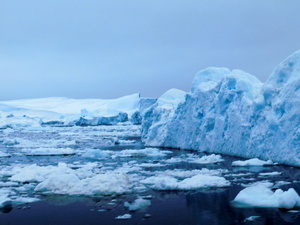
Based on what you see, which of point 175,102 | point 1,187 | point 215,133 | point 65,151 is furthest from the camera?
point 175,102

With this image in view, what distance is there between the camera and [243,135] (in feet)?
46.7

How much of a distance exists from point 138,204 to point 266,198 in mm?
2481

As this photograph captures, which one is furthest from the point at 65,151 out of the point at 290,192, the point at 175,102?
the point at 290,192

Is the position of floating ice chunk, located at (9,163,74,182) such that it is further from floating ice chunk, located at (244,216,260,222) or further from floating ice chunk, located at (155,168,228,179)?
floating ice chunk, located at (244,216,260,222)

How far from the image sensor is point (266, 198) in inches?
290

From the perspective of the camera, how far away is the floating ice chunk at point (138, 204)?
7151mm

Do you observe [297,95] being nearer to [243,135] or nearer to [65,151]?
[243,135]

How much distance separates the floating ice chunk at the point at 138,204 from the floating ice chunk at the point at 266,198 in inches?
67.9

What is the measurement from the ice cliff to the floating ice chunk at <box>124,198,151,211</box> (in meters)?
5.97

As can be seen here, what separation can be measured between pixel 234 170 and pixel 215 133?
4.72 m

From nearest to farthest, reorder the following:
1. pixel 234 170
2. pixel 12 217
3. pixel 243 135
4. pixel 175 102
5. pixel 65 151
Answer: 1. pixel 12 217
2. pixel 234 170
3. pixel 243 135
4. pixel 65 151
5. pixel 175 102

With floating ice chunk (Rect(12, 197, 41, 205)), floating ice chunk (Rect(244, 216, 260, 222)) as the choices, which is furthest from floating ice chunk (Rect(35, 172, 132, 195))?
floating ice chunk (Rect(244, 216, 260, 222))

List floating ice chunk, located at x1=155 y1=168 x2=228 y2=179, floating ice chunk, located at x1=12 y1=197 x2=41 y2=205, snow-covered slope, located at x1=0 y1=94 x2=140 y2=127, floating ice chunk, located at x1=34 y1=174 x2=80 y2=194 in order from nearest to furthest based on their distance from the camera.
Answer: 1. floating ice chunk, located at x1=12 y1=197 x2=41 y2=205
2. floating ice chunk, located at x1=34 y1=174 x2=80 y2=194
3. floating ice chunk, located at x1=155 y1=168 x2=228 y2=179
4. snow-covered slope, located at x1=0 y1=94 x2=140 y2=127

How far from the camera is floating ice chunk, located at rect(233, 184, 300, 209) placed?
274 inches
